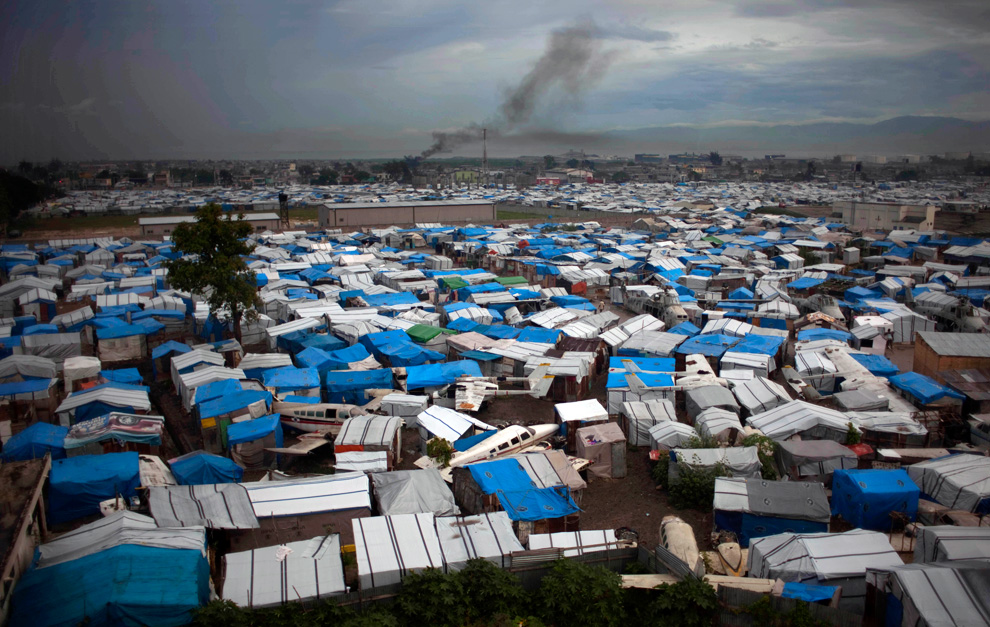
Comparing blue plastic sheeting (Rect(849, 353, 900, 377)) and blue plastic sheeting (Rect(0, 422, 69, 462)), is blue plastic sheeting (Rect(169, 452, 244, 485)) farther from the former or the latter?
blue plastic sheeting (Rect(849, 353, 900, 377))

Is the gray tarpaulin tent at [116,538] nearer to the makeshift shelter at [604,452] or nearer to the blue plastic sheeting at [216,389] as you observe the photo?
the blue plastic sheeting at [216,389]

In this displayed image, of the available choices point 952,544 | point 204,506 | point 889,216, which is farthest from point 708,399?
point 889,216

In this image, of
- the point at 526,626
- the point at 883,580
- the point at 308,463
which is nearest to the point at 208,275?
the point at 308,463

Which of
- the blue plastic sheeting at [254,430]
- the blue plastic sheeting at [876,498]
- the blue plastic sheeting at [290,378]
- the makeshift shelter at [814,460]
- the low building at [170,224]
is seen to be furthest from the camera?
the low building at [170,224]

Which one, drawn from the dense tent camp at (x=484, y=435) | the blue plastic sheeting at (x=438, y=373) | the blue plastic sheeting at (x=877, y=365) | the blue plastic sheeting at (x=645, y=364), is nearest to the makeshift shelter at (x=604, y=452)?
the dense tent camp at (x=484, y=435)

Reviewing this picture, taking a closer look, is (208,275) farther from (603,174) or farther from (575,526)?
(603,174)

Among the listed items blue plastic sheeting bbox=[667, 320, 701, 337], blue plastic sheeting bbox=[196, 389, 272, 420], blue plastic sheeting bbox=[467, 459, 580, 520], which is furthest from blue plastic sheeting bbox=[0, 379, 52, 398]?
blue plastic sheeting bbox=[667, 320, 701, 337]
